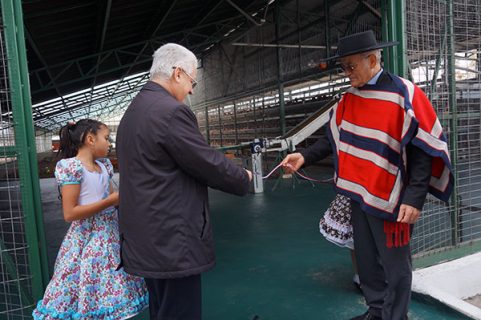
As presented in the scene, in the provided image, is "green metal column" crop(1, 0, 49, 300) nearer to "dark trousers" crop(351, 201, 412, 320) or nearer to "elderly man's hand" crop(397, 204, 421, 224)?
"dark trousers" crop(351, 201, 412, 320)

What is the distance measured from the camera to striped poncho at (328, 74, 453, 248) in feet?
5.99

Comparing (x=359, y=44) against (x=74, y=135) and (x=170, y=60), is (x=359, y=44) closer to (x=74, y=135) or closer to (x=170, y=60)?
(x=170, y=60)

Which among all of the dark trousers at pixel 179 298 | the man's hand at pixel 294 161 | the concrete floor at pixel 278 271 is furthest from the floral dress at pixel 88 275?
the man's hand at pixel 294 161

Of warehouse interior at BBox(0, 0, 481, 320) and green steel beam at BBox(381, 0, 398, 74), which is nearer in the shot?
warehouse interior at BBox(0, 0, 481, 320)

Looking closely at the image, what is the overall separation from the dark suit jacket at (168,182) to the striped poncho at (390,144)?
2.51 ft

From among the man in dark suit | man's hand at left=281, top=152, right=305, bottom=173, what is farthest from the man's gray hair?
man's hand at left=281, top=152, right=305, bottom=173

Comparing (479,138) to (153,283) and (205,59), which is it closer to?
(153,283)

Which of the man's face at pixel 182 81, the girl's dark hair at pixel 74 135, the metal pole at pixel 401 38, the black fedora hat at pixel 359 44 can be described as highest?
the metal pole at pixel 401 38

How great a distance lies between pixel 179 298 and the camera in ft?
5.24

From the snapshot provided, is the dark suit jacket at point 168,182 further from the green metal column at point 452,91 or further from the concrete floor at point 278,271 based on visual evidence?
the green metal column at point 452,91

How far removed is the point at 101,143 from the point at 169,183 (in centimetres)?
64

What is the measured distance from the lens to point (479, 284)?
117 inches

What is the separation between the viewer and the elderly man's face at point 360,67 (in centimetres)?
196

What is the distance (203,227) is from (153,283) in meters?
0.41
